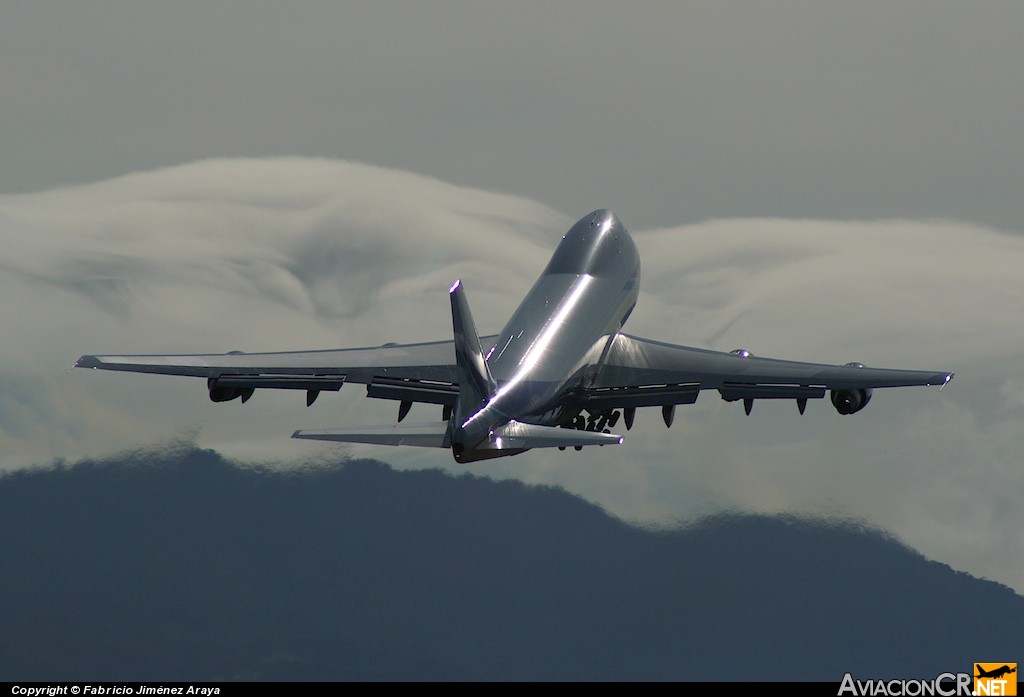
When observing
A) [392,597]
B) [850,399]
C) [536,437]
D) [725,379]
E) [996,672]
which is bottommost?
[996,672]

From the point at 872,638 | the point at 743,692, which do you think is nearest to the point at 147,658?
the point at 743,692

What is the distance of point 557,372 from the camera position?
51438 millimetres

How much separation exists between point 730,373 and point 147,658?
33762 mm

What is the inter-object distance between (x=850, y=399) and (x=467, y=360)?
17.1 m

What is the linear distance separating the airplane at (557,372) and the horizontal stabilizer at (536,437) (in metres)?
0.52

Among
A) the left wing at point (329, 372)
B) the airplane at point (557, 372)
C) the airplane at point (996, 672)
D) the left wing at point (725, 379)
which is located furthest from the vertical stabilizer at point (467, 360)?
the airplane at point (996, 672)

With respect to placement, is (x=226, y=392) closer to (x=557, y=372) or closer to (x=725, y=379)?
(x=557, y=372)

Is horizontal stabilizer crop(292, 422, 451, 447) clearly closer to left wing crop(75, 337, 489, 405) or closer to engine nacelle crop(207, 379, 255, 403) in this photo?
left wing crop(75, 337, 489, 405)

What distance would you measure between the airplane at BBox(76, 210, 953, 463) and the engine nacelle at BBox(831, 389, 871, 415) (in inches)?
1.8

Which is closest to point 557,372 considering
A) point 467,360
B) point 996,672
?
point 467,360

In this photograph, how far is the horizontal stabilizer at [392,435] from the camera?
39.7 m

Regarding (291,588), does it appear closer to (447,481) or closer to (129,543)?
(129,543)

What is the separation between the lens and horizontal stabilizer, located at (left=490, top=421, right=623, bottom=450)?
4300 centimetres

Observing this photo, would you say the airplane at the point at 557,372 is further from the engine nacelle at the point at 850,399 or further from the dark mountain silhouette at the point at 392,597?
the dark mountain silhouette at the point at 392,597
